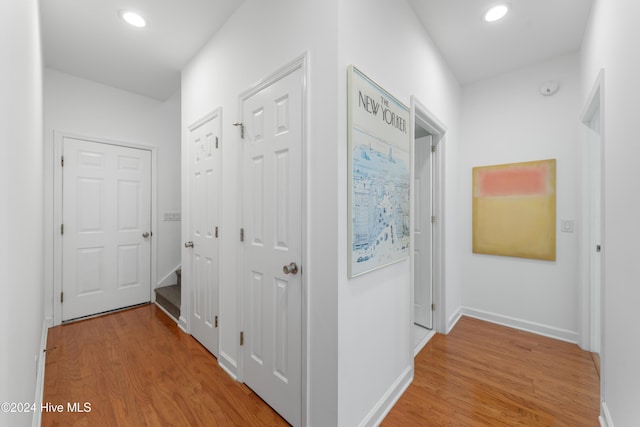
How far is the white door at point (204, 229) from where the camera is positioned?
7.40 ft

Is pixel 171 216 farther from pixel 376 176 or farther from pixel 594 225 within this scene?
pixel 594 225

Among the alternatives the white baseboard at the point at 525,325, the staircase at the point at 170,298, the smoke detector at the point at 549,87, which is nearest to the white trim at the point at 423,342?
the white baseboard at the point at 525,325

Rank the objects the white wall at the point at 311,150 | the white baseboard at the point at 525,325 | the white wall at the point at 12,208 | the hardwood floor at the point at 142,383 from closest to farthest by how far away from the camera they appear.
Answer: the white wall at the point at 12,208 → the white wall at the point at 311,150 → the hardwood floor at the point at 142,383 → the white baseboard at the point at 525,325

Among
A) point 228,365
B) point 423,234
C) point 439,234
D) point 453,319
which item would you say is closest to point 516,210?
point 439,234

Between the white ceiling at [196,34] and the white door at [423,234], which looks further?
the white door at [423,234]

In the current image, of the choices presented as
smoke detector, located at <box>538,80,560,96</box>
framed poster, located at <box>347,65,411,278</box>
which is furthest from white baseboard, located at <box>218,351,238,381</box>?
smoke detector, located at <box>538,80,560,96</box>

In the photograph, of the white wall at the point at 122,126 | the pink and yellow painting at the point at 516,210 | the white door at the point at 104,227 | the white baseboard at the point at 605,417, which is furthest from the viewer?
the white door at the point at 104,227

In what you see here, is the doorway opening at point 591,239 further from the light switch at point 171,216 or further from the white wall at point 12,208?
the light switch at point 171,216

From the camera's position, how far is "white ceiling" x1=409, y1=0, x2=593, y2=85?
1972 millimetres

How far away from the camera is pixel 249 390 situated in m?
1.81

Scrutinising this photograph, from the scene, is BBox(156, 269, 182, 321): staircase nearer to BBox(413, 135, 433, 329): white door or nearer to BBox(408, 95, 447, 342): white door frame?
BBox(413, 135, 433, 329): white door

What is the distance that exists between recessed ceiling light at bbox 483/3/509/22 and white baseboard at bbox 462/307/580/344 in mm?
2914

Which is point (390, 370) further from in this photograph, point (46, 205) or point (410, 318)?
point (46, 205)

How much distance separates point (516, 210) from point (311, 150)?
261 centimetres
